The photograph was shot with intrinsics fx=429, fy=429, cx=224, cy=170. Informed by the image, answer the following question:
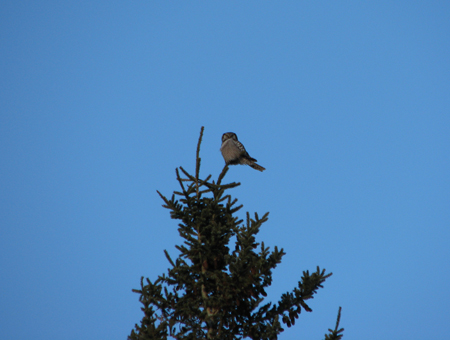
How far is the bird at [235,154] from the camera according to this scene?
11.6 metres

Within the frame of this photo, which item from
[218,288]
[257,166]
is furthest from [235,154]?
[218,288]

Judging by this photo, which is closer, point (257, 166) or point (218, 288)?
point (218, 288)

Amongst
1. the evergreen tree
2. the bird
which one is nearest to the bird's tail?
the bird

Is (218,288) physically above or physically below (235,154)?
below

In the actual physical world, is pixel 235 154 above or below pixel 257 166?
above

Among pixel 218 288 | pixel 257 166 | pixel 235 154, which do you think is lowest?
pixel 218 288

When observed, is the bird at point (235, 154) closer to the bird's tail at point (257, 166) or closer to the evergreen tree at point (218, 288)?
the bird's tail at point (257, 166)

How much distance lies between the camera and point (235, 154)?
11.7m

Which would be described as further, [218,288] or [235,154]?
[235,154]

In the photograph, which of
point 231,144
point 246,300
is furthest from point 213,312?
point 231,144

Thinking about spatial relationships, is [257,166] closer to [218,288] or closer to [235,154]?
[235,154]

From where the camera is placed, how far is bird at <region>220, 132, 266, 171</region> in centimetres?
1164

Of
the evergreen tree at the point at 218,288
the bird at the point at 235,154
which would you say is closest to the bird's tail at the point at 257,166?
the bird at the point at 235,154

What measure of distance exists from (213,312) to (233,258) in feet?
2.58
